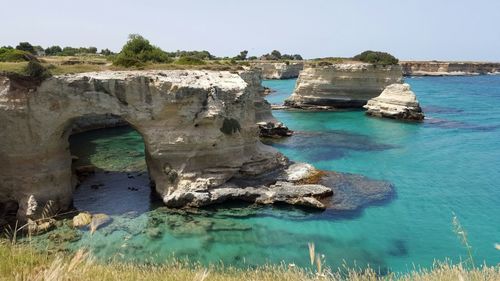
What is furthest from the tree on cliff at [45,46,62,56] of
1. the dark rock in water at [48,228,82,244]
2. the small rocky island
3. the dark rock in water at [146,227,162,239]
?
the dark rock in water at [146,227,162,239]

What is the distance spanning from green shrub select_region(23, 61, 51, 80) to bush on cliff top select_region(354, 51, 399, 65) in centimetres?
4693

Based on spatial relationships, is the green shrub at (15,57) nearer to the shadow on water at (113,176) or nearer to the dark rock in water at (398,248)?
the shadow on water at (113,176)

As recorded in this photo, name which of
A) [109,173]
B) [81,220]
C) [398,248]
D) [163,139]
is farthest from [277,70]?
[398,248]

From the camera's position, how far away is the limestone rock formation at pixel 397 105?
4638 centimetres

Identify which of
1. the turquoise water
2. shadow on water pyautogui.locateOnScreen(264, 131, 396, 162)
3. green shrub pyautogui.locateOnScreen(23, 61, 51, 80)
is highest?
green shrub pyautogui.locateOnScreen(23, 61, 51, 80)

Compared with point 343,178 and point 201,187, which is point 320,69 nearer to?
point 343,178

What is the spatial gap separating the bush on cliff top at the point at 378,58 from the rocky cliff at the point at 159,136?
131 ft

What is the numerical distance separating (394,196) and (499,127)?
1073 inches

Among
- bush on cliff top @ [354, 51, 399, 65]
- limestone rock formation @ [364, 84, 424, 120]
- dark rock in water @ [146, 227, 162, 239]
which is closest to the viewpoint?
dark rock in water @ [146, 227, 162, 239]

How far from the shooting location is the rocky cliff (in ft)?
59.7

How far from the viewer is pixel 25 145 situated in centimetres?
1822

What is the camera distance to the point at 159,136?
20.1 meters

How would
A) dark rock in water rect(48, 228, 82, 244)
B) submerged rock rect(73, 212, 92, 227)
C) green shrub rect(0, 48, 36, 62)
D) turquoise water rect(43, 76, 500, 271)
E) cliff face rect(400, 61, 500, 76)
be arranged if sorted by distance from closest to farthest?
turquoise water rect(43, 76, 500, 271)
dark rock in water rect(48, 228, 82, 244)
submerged rock rect(73, 212, 92, 227)
green shrub rect(0, 48, 36, 62)
cliff face rect(400, 61, 500, 76)

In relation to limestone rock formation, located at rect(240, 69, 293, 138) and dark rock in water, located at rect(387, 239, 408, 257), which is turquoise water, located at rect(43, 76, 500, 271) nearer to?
dark rock in water, located at rect(387, 239, 408, 257)
